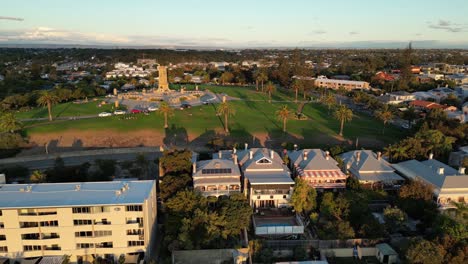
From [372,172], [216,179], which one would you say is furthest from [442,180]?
[216,179]

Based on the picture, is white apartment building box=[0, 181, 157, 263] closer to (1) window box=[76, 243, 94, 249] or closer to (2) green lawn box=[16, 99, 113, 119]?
(1) window box=[76, 243, 94, 249]

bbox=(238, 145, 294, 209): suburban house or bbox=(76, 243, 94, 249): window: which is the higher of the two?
bbox=(238, 145, 294, 209): suburban house

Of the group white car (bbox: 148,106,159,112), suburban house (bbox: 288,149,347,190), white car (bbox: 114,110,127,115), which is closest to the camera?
suburban house (bbox: 288,149,347,190)

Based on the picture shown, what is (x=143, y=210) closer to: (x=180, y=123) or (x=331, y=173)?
(x=331, y=173)

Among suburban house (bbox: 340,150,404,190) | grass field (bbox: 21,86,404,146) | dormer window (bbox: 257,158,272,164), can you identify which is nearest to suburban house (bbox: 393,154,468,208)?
suburban house (bbox: 340,150,404,190)

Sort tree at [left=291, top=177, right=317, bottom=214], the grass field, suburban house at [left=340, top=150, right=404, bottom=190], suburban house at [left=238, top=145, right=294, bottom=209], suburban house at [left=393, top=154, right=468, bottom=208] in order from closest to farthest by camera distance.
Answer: tree at [left=291, top=177, right=317, bottom=214] < suburban house at [left=393, top=154, right=468, bottom=208] < suburban house at [left=238, top=145, right=294, bottom=209] < suburban house at [left=340, top=150, right=404, bottom=190] < the grass field

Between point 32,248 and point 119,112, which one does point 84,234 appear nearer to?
point 32,248

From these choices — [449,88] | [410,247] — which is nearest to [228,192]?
[410,247]
